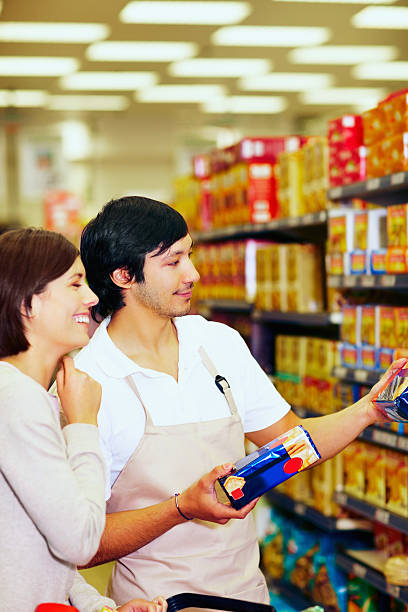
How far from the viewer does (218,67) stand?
32.8 feet

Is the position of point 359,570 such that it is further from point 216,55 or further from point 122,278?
point 216,55

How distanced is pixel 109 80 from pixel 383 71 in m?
3.43

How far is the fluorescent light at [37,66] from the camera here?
963 centimetres

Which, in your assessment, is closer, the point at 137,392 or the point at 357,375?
the point at 137,392

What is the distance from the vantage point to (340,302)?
397 centimetres

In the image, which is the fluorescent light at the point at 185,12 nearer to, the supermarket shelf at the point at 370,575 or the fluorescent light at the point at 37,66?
the fluorescent light at the point at 37,66

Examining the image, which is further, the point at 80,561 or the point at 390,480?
the point at 390,480

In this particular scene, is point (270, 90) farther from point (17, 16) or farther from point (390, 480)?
point (390, 480)

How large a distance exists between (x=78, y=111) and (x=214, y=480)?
11.6 metres

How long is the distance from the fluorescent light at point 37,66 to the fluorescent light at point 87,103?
1.40 metres

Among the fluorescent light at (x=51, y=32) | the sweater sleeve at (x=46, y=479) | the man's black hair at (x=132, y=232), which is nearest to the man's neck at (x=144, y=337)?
the man's black hair at (x=132, y=232)

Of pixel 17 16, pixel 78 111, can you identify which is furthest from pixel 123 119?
pixel 17 16

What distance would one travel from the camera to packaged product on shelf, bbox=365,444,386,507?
3.49 meters

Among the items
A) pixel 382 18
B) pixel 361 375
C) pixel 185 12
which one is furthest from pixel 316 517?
pixel 382 18
